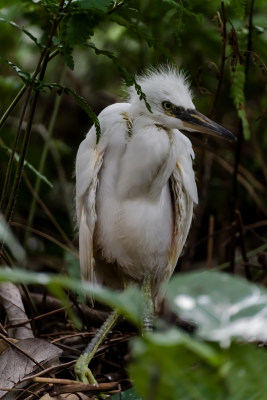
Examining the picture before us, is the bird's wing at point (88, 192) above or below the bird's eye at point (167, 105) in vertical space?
below

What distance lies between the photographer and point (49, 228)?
3924 mm

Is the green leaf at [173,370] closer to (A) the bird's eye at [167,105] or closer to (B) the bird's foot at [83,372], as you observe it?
(B) the bird's foot at [83,372]

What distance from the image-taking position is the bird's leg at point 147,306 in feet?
7.89

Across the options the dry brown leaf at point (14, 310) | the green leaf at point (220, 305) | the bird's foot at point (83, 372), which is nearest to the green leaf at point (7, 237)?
the dry brown leaf at point (14, 310)

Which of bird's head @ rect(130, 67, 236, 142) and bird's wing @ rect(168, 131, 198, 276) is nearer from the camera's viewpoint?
bird's head @ rect(130, 67, 236, 142)

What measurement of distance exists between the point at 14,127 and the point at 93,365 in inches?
80.4

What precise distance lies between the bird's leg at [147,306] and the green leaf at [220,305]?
1.55 meters

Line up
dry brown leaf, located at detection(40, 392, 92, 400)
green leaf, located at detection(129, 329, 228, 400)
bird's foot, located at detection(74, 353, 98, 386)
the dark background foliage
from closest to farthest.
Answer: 1. green leaf, located at detection(129, 329, 228, 400)
2. dry brown leaf, located at detection(40, 392, 92, 400)
3. bird's foot, located at detection(74, 353, 98, 386)
4. the dark background foliage

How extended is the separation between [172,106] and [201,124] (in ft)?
0.42

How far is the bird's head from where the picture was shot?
7.26 feet

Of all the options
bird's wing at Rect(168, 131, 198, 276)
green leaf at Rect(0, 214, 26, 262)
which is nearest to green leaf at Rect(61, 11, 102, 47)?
green leaf at Rect(0, 214, 26, 262)

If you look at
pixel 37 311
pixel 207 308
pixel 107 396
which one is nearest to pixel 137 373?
pixel 207 308

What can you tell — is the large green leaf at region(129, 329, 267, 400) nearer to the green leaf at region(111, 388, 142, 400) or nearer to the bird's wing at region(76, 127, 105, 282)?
the green leaf at region(111, 388, 142, 400)

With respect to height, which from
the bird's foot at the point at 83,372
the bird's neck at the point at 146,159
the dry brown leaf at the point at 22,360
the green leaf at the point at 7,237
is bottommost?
the bird's foot at the point at 83,372
